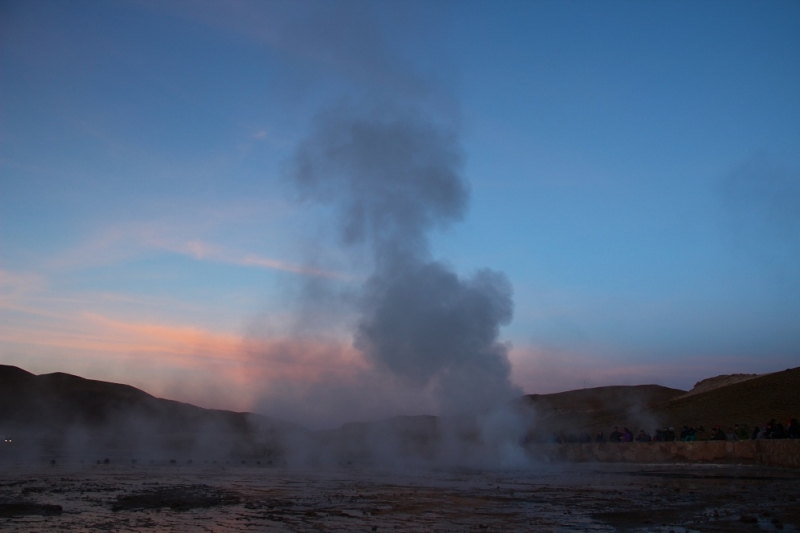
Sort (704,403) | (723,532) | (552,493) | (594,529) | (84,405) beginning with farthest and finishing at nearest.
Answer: (84,405)
(704,403)
(552,493)
(594,529)
(723,532)

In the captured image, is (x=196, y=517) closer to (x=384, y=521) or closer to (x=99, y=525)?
(x=99, y=525)

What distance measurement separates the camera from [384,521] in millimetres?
11977

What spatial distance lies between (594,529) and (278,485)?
42.2ft

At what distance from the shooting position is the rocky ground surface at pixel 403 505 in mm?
11273

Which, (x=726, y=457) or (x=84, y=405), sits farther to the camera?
(x=84, y=405)

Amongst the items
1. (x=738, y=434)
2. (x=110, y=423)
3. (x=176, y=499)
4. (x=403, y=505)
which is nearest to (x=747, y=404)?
(x=738, y=434)

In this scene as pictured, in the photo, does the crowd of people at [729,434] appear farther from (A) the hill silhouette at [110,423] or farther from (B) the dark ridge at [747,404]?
(A) the hill silhouette at [110,423]

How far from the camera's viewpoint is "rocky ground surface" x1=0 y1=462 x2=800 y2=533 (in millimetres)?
11273

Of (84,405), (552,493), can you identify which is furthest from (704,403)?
(84,405)

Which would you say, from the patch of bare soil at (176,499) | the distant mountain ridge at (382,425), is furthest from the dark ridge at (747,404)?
the patch of bare soil at (176,499)

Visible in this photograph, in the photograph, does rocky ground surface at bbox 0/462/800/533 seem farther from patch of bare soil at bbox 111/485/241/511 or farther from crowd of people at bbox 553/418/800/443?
crowd of people at bbox 553/418/800/443

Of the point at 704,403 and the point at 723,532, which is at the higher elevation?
the point at 704,403

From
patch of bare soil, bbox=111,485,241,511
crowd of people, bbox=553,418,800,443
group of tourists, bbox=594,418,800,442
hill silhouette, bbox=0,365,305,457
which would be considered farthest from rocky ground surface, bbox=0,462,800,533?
hill silhouette, bbox=0,365,305,457

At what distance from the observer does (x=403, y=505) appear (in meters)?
14.9
